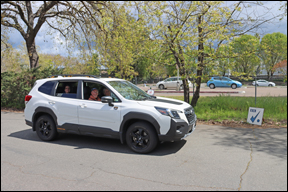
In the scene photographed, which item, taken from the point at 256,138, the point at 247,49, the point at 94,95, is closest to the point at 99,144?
the point at 94,95

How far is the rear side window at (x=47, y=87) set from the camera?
256 inches

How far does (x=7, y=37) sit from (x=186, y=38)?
13.2 meters

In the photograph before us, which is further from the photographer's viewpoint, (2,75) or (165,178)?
(2,75)

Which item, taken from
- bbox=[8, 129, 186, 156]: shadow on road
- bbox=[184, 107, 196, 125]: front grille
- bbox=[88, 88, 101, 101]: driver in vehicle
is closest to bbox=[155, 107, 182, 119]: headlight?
bbox=[184, 107, 196, 125]: front grille

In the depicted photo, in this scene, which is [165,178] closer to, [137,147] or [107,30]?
[137,147]

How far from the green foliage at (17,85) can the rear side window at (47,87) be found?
6.99 meters

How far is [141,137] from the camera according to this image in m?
5.24

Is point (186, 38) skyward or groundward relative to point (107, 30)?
groundward

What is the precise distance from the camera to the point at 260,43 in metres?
9.40

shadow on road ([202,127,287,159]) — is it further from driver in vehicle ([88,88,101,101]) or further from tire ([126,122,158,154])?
driver in vehicle ([88,88,101,101])

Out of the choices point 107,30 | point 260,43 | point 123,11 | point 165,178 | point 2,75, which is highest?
point 123,11

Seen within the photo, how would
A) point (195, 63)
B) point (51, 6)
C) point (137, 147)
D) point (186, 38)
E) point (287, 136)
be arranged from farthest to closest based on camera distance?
1. point (51, 6)
2. point (195, 63)
3. point (186, 38)
4. point (287, 136)
5. point (137, 147)

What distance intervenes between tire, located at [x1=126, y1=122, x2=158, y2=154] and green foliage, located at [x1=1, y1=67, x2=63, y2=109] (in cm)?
969

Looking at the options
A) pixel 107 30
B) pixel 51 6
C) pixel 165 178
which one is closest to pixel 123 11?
pixel 107 30
